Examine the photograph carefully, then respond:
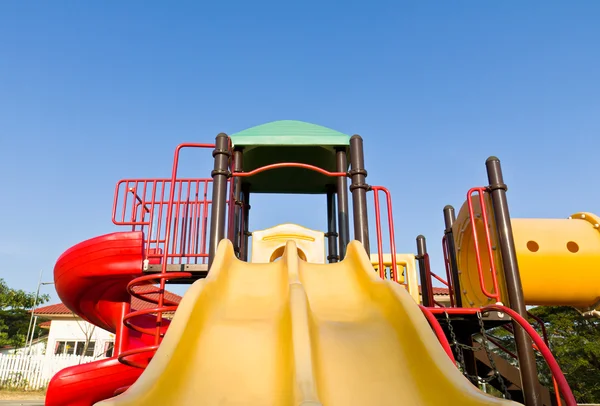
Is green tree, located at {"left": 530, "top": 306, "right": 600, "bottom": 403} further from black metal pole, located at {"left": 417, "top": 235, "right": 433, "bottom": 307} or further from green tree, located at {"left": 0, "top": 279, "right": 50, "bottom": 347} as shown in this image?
green tree, located at {"left": 0, "top": 279, "right": 50, "bottom": 347}

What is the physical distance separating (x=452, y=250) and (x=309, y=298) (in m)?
3.79

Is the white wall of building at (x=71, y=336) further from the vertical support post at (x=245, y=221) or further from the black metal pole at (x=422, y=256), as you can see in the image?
the black metal pole at (x=422, y=256)

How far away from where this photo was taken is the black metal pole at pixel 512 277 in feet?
11.4

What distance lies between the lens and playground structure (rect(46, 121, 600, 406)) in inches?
78.8

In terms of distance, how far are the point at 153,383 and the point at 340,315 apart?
4.21 feet

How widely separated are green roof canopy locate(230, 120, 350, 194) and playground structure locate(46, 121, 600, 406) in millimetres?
32

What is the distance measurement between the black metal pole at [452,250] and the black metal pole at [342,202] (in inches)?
62.1

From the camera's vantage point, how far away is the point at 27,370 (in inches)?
736

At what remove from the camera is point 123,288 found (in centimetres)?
529

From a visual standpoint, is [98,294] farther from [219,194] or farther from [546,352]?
[546,352]

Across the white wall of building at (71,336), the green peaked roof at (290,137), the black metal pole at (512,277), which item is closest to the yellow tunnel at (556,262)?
the black metal pole at (512,277)

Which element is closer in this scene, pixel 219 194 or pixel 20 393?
pixel 219 194

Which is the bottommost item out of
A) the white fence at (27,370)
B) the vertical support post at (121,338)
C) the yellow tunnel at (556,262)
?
the white fence at (27,370)

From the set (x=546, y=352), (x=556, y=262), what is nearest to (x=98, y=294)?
(x=546, y=352)
